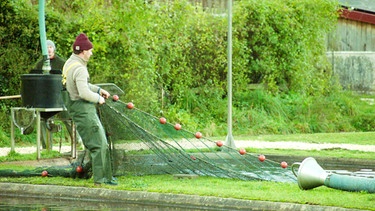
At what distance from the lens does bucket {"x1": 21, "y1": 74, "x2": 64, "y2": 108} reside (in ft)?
51.4

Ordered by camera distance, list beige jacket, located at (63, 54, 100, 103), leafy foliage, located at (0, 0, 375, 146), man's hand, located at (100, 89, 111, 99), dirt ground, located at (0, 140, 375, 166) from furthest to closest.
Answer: leafy foliage, located at (0, 0, 375, 146) < dirt ground, located at (0, 140, 375, 166) < man's hand, located at (100, 89, 111, 99) < beige jacket, located at (63, 54, 100, 103)

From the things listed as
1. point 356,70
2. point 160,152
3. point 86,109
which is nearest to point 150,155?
point 160,152

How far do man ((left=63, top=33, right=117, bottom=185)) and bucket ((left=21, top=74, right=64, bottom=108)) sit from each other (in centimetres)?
277

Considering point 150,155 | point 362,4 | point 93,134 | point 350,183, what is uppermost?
point 362,4

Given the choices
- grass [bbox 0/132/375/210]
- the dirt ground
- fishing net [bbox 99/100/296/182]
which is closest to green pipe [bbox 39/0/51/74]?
the dirt ground

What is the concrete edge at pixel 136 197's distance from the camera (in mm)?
11109

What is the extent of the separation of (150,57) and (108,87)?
306 inches

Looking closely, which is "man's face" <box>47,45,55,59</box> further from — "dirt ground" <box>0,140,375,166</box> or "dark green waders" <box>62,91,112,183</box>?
"dark green waders" <box>62,91,112,183</box>

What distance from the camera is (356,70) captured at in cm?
2892

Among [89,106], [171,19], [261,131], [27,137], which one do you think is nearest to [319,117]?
[261,131]

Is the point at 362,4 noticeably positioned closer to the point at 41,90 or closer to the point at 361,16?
the point at 361,16

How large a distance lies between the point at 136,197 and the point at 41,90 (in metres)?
4.11

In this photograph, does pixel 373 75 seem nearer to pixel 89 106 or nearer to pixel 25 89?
pixel 25 89

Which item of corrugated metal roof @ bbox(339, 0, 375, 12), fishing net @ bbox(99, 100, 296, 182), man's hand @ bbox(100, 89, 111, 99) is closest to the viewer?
A: man's hand @ bbox(100, 89, 111, 99)
